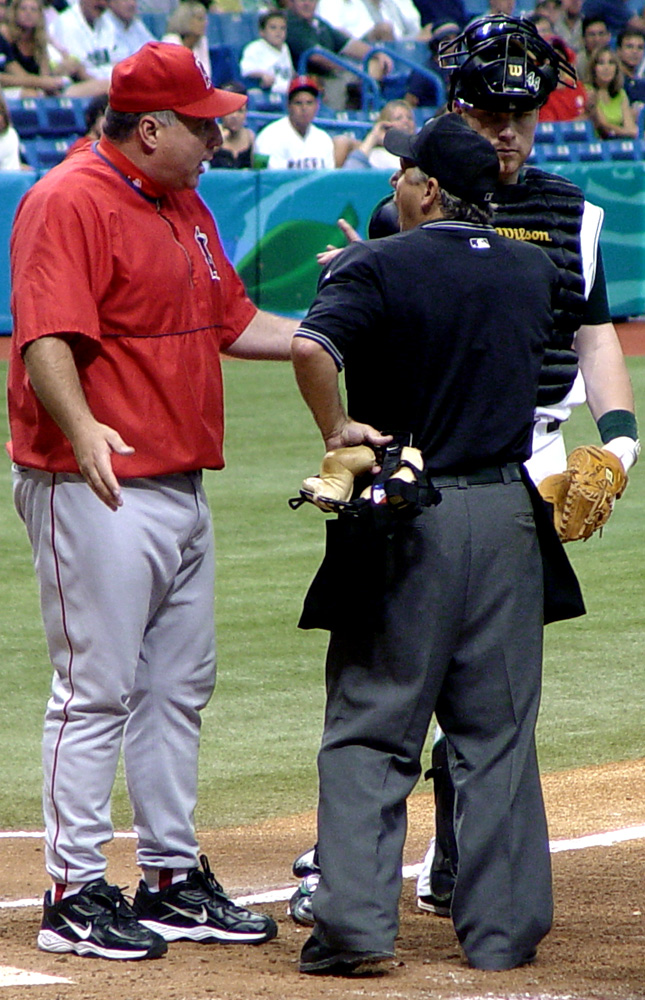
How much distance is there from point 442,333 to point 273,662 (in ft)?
11.1

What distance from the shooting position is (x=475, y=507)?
127 inches

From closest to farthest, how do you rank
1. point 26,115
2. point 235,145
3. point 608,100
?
1. point 235,145
2. point 26,115
3. point 608,100

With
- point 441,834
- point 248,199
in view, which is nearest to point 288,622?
point 441,834

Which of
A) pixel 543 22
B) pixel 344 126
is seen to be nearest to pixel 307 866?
pixel 344 126

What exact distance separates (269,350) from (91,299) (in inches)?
26.4

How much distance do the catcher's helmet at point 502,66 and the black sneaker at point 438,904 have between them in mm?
1871

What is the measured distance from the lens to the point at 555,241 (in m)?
3.71

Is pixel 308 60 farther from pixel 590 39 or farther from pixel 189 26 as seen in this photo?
pixel 590 39

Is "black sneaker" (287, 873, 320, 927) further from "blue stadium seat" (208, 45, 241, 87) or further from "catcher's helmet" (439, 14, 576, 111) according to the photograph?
"blue stadium seat" (208, 45, 241, 87)

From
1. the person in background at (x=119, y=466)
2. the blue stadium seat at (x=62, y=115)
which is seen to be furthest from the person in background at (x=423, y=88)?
the person in background at (x=119, y=466)

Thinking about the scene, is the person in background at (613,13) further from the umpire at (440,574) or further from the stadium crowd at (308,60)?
the umpire at (440,574)

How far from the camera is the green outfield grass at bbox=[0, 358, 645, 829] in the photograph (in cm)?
514

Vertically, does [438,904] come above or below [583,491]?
below

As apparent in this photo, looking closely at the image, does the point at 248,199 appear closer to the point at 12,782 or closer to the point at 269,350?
the point at 12,782
